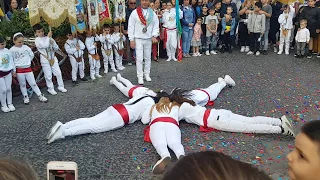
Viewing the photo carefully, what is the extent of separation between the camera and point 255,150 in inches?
171

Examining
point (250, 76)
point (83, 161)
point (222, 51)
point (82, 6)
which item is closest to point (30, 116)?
point (83, 161)

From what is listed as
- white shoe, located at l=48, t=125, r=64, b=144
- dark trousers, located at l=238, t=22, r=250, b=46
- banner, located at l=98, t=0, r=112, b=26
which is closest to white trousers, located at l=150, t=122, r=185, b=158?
white shoe, located at l=48, t=125, r=64, b=144

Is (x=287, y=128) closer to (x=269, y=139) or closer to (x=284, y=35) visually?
(x=269, y=139)

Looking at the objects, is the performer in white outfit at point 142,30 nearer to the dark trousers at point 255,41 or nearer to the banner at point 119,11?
the banner at point 119,11

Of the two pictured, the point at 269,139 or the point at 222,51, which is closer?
the point at 269,139

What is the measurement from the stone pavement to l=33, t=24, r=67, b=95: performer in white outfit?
39cm

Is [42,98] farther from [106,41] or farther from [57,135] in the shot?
[106,41]

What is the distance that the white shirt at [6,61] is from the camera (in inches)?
227

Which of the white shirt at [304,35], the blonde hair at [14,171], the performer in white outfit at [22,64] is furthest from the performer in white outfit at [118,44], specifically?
the blonde hair at [14,171]

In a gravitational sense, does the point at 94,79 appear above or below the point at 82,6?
below

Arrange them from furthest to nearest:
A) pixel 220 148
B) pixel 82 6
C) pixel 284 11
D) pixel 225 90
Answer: pixel 284 11
pixel 82 6
pixel 225 90
pixel 220 148

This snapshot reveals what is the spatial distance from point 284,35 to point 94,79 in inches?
222

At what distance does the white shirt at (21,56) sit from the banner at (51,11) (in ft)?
2.45

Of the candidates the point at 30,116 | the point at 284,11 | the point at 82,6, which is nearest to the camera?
the point at 30,116
